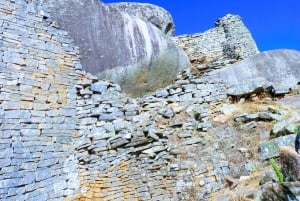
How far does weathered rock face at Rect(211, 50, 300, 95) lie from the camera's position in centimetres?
914

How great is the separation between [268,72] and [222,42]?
5.00 meters

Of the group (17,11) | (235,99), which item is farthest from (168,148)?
(17,11)

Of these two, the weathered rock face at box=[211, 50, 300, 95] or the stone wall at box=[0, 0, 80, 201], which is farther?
the weathered rock face at box=[211, 50, 300, 95]

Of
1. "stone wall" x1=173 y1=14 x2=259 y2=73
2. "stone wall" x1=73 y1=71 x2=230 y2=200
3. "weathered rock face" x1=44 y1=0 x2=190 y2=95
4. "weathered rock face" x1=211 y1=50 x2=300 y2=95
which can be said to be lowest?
"stone wall" x1=73 y1=71 x2=230 y2=200

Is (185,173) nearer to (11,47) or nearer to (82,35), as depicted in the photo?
(11,47)

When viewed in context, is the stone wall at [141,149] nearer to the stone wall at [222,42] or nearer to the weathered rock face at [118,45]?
the weathered rock face at [118,45]

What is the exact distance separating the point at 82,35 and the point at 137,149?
12.7ft

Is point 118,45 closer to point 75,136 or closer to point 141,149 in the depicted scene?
point 75,136

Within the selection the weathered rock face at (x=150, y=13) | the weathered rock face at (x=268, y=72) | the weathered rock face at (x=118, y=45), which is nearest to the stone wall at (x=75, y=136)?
the weathered rock face at (x=118, y=45)

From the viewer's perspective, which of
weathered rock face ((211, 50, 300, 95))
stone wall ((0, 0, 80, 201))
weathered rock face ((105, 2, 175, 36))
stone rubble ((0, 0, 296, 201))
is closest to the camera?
stone wall ((0, 0, 80, 201))

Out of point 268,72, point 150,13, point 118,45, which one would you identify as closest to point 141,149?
point 118,45

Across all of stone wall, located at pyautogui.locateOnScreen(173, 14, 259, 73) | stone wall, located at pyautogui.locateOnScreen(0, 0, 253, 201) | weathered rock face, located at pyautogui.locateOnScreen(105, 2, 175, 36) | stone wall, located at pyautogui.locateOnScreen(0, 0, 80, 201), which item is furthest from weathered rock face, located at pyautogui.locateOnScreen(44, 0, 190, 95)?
weathered rock face, located at pyautogui.locateOnScreen(105, 2, 175, 36)

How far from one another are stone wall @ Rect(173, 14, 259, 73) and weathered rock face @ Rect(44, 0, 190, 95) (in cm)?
372

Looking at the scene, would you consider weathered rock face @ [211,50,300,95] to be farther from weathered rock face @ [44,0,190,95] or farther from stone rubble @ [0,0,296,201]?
stone rubble @ [0,0,296,201]
